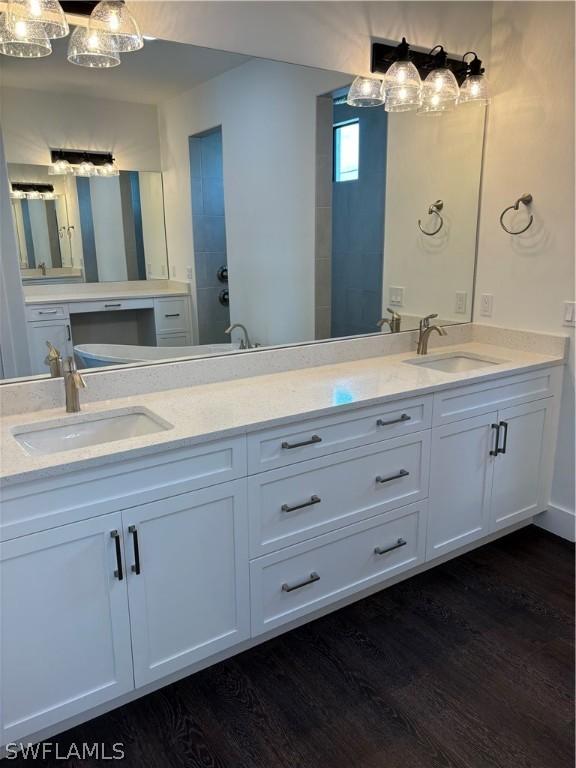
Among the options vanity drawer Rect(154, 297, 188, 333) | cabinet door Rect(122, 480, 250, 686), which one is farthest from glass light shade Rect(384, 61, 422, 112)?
cabinet door Rect(122, 480, 250, 686)

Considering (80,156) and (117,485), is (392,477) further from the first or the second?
(80,156)

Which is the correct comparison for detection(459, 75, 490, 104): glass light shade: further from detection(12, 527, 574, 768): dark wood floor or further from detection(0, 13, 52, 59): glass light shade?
detection(12, 527, 574, 768): dark wood floor

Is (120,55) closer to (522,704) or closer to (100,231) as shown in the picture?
(100,231)

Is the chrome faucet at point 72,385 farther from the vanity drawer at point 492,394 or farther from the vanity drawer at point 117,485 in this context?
the vanity drawer at point 492,394

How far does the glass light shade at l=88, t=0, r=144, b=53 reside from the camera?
1.70 meters

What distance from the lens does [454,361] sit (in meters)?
2.82

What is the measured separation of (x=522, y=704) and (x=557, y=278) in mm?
1816

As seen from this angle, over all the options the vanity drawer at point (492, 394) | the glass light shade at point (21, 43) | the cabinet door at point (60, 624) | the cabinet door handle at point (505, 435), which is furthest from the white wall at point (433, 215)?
the cabinet door at point (60, 624)

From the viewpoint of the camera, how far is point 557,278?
2.61 meters

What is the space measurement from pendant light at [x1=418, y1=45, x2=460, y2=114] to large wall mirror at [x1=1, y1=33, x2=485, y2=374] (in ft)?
0.46

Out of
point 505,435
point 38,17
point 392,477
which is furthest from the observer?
point 505,435

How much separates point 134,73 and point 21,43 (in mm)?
368

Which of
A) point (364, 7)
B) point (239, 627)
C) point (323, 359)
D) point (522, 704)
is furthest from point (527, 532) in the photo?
point (364, 7)

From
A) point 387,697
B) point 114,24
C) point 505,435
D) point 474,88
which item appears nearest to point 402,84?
point 474,88
